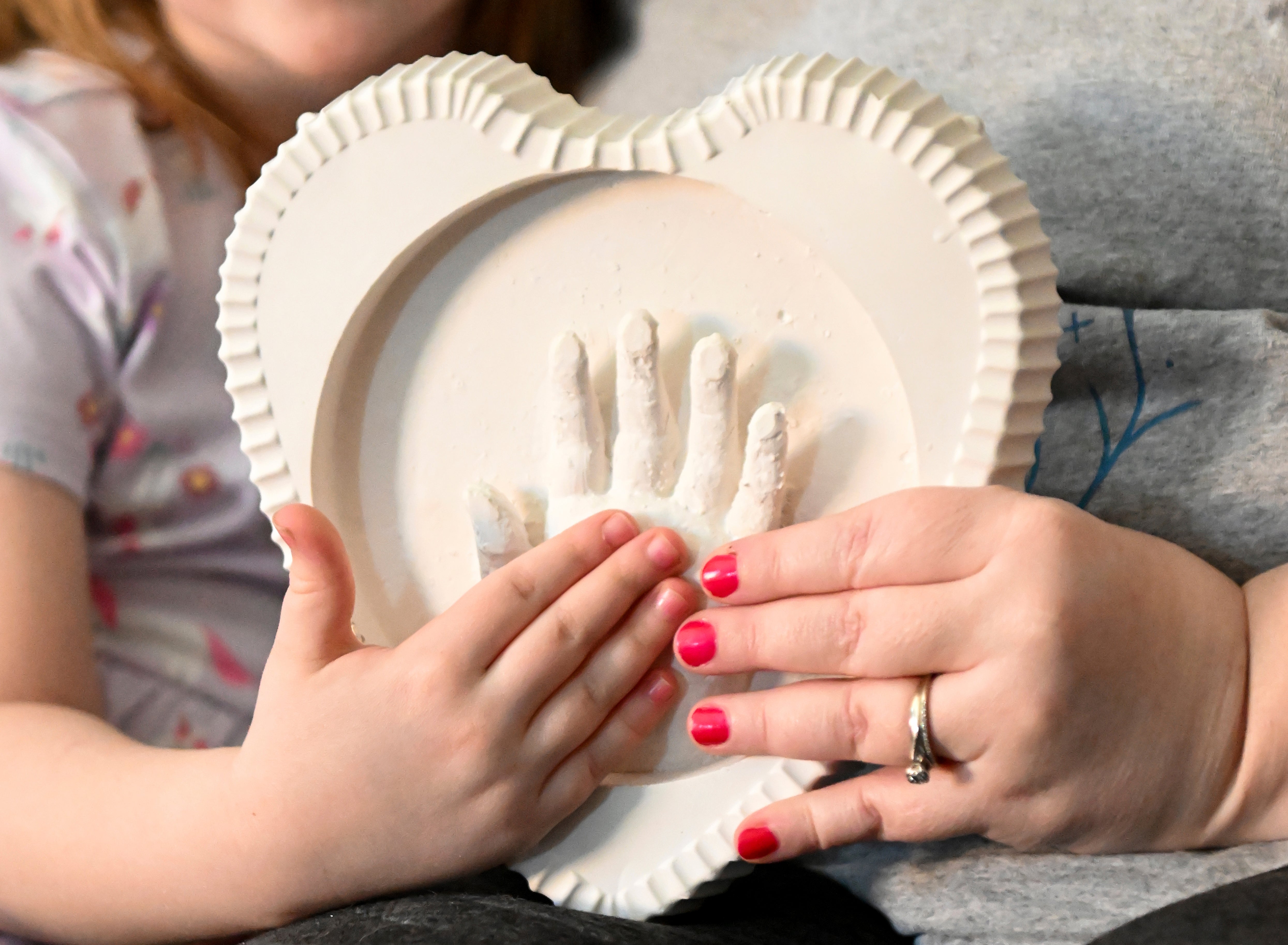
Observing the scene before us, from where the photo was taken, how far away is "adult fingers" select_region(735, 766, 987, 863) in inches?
18.5

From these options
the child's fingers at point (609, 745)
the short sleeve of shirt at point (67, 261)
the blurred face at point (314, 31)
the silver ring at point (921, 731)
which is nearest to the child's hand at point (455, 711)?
the child's fingers at point (609, 745)

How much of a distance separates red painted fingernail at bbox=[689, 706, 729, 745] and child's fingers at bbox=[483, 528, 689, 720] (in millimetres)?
62

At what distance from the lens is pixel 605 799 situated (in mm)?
540

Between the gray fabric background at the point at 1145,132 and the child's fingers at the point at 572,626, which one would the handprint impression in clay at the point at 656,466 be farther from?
the gray fabric background at the point at 1145,132

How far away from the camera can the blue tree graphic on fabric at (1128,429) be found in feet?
1.86

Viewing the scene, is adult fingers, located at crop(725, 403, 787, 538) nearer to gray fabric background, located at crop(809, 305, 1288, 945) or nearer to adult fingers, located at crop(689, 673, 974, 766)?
adult fingers, located at crop(689, 673, 974, 766)

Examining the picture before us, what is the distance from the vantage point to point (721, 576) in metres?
0.49

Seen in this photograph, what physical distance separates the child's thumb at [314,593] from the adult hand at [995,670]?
0.17 metres

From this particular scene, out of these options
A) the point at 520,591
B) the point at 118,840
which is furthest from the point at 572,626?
the point at 118,840

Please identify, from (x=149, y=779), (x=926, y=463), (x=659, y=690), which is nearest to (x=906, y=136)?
(x=926, y=463)

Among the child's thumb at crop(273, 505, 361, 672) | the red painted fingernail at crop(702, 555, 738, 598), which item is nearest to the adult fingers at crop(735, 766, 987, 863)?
the red painted fingernail at crop(702, 555, 738, 598)

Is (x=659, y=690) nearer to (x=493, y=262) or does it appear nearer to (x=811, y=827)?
(x=811, y=827)

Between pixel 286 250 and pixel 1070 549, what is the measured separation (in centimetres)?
41

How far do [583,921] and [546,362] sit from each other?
0.28 m
